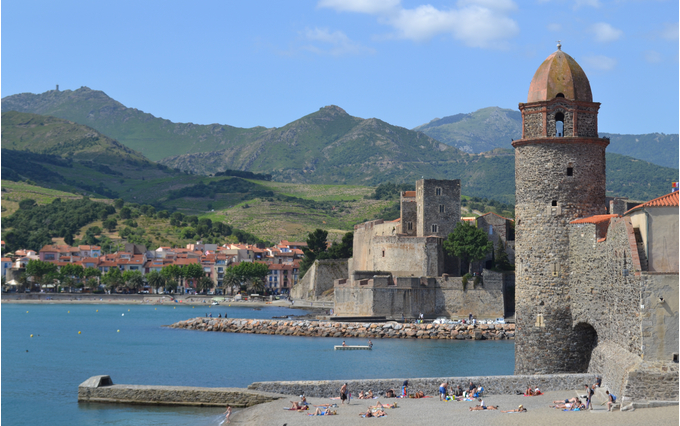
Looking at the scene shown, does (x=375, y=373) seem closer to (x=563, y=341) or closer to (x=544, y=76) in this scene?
(x=563, y=341)

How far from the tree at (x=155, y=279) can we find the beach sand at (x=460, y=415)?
8978 cm

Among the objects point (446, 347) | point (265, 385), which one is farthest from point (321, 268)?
point (265, 385)

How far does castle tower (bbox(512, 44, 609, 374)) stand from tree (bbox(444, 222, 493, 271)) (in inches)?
1505

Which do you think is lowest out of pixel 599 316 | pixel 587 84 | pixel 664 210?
pixel 599 316

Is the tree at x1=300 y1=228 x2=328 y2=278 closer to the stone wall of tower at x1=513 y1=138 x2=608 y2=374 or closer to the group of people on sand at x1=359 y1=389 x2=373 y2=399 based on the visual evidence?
the group of people on sand at x1=359 y1=389 x2=373 y2=399

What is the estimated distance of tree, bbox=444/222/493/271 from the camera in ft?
201

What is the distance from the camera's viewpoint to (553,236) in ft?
74.6

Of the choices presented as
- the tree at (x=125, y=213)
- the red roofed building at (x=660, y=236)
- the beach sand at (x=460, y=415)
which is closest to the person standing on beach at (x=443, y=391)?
the beach sand at (x=460, y=415)

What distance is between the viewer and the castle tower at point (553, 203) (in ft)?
74.5

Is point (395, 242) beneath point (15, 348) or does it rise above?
above

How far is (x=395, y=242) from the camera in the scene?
214 ft

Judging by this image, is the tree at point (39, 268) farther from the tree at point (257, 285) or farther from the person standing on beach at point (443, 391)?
the person standing on beach at point (443, 391)

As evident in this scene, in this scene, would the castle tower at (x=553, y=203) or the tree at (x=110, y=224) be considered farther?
the tree at (x=110, y=224)

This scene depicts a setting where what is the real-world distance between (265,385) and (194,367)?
1429cm
